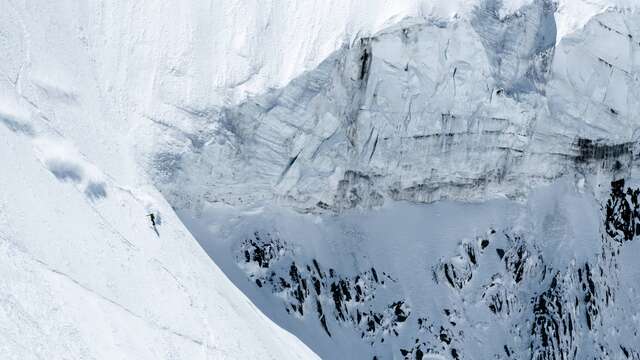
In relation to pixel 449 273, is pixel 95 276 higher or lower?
higher

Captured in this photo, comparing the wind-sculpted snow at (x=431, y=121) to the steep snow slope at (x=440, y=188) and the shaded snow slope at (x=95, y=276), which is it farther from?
the shaded snow slope at (x=95, y=276)

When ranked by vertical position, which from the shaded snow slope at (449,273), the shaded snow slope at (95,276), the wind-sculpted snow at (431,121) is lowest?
the shaded snow slope at (449,273)

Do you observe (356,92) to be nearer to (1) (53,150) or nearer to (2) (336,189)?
(2) (336,189)

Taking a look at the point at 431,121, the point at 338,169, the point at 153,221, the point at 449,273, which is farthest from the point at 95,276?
the point at 449,273

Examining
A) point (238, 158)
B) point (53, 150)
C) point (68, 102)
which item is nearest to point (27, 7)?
point (68, 102)

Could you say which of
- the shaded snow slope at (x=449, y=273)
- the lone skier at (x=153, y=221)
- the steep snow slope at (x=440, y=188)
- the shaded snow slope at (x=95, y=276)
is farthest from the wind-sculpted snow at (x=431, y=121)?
the shaded snow slope at (x=95, y=276)

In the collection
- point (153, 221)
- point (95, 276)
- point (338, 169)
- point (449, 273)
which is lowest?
point (449, 273)

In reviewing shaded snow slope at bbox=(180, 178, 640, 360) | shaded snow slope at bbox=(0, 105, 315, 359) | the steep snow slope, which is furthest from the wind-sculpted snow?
shaded snow slope at bbox=(0, 105, 315, 359)

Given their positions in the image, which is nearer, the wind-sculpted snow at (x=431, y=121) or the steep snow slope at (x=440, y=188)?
the wind-sculpted snow at (x=431, y=121)

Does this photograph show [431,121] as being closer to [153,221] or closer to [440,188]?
[440,188]
